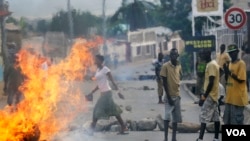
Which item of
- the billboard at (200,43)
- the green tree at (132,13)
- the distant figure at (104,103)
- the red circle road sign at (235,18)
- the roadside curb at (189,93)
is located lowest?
the roadside curb at (189,93)

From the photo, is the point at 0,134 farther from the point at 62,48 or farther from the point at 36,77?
the point at 62,48

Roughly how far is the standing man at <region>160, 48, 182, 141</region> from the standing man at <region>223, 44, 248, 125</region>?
93cm

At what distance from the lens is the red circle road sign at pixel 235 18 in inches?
525

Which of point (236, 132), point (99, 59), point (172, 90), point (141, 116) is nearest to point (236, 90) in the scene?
point (172, 90)

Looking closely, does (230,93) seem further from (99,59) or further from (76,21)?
(76,21)

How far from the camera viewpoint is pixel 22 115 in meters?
9.05

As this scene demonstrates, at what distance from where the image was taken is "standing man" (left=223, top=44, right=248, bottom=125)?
10133 mm

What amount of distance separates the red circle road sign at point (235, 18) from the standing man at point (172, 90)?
2.90 m

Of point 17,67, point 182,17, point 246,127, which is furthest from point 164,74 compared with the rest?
point 182,17

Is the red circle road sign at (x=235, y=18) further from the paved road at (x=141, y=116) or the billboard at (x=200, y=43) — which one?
the billboard at (x=200, y=43)

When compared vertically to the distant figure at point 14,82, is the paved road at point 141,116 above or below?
below

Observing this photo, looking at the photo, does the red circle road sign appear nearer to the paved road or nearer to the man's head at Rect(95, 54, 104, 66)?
the paved road

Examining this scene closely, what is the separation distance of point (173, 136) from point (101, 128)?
6.68 feet

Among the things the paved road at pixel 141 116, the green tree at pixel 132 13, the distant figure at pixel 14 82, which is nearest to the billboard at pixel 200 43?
the paved road at pixel 141 116
